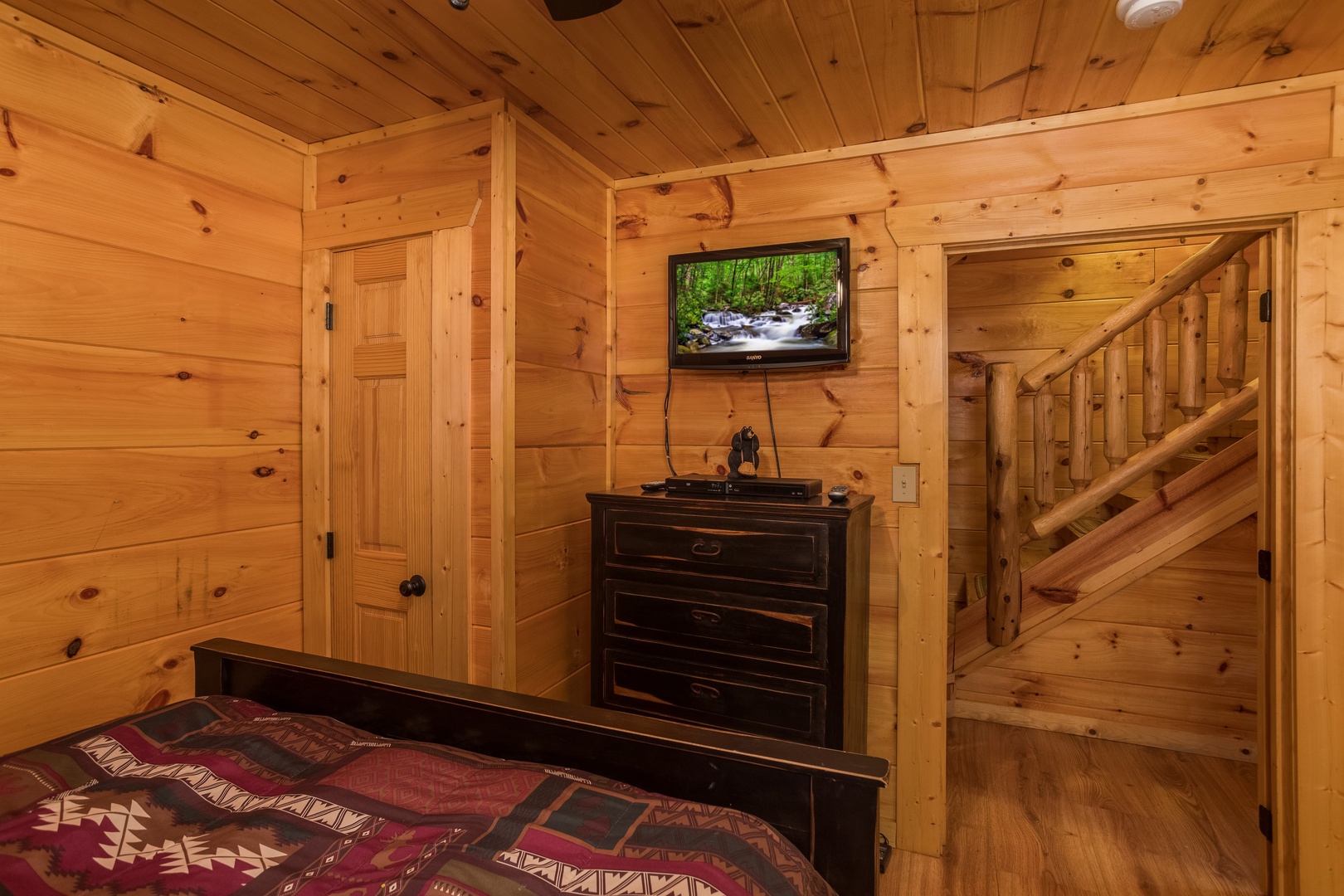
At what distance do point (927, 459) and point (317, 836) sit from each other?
75.5 inches

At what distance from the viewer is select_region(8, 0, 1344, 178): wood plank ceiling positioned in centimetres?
161

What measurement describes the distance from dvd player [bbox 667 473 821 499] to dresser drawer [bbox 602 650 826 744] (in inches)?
20.4

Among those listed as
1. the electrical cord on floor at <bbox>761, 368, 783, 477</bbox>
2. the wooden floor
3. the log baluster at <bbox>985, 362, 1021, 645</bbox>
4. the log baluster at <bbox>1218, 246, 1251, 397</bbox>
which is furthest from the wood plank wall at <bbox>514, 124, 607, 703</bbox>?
the log baluster at <bbox>1218, 246, 1251, 397</bbox>

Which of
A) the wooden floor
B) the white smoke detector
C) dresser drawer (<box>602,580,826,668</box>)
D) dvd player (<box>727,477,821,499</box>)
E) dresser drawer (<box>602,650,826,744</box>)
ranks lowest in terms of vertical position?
the wooden floor

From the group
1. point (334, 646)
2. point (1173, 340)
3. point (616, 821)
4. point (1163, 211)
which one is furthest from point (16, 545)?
point (1173, 340)

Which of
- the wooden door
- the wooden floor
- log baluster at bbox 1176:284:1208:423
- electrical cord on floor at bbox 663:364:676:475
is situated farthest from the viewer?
log baluster at bbox 1176:284:1208:423

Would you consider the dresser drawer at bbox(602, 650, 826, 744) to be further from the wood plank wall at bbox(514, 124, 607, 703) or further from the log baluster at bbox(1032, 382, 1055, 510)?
the log baluster at bbox(1032, 382, 1055, 510)

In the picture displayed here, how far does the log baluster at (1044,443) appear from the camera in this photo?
299cm

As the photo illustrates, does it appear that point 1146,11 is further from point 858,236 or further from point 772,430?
point 772,430

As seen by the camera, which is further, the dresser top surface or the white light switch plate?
the white light switch plate

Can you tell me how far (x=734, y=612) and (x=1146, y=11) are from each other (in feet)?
5.81

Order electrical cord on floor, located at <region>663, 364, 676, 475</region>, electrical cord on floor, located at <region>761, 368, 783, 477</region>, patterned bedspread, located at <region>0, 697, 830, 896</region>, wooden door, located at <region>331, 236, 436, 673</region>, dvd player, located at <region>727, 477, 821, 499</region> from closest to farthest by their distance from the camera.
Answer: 1. patterned bedspread, located at <region>0, 697, 830, 896</region>
2. dvd player, located at <region>727, 477, 821, 499</region>
3. wooden door, located at <region>331, 236, 436, 673</region>
4. electrical cord on floor, located at <region>761, 368, 783, 477</region>
5. electrical cord on floor, located at <region>663, 364, 676, 475</region>

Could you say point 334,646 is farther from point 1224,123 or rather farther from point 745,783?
point 1224,123

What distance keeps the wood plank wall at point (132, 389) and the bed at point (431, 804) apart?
0.79 meters
